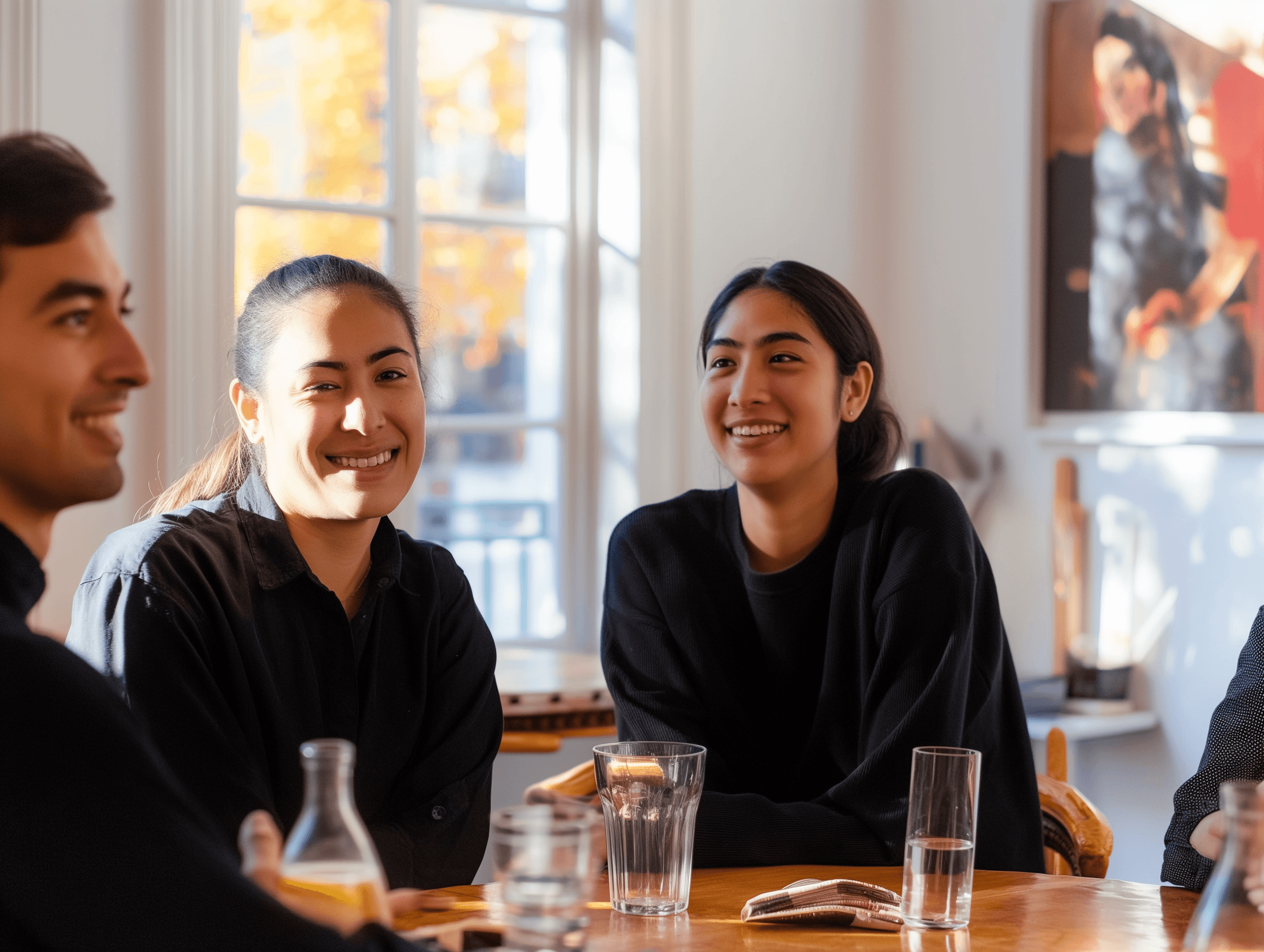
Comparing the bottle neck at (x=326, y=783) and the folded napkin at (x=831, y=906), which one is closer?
the bottle neck at (x=326, y=783)

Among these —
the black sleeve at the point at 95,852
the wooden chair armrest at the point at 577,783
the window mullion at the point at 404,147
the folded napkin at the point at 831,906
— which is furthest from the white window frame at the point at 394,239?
the black sleeve at the point at 95,852

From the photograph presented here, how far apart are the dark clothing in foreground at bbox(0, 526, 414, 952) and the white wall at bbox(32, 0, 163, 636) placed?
2.43 m

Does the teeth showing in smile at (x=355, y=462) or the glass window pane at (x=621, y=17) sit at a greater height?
the glass window pane at (x=621, y=17)

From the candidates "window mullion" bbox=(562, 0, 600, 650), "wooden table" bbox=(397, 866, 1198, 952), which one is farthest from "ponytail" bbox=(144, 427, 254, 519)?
"window mullion" bbox=(562, 0, 600, 650)

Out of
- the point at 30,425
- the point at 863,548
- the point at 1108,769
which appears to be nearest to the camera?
the point at 30,425

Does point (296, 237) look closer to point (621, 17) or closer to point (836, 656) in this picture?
point (621, 17)

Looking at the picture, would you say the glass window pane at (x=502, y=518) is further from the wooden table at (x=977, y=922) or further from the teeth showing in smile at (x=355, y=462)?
the wooden table at (x=977, y=922)

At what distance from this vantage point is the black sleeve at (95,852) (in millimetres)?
725

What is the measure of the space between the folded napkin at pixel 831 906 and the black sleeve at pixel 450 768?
51 centimetres

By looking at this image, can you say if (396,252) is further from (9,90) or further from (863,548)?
(863,548)

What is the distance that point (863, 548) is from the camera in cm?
188

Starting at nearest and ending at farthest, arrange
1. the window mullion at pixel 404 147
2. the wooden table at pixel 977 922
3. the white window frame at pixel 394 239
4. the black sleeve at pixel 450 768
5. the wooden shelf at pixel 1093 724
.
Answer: the wooden table at pixel 977 922 < the black sleeve at pixel 450 768 < the wooden shelf at pixel 1093 724 < the white window frame at pixel 394 239 < the window mullion at pixel 404 147

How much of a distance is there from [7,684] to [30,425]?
19 centimetres

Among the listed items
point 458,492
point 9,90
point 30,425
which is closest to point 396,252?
point 458,492
